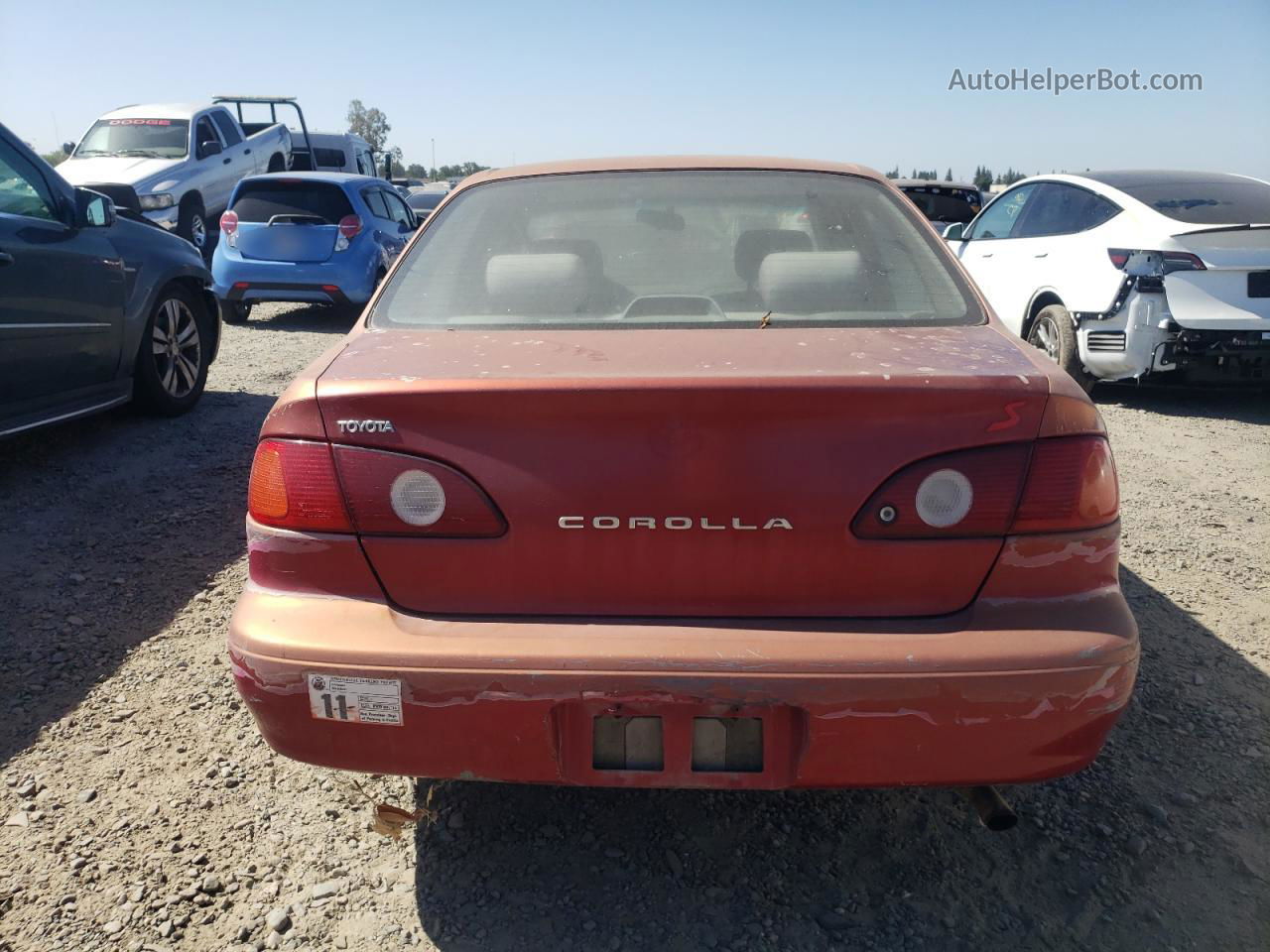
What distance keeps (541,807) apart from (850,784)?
900 mm

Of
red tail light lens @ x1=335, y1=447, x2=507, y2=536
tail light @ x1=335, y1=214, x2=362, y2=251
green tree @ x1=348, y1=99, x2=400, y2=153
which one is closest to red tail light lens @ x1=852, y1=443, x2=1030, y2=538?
red tail light lens @ x1=335, y1=447, x2=507, y2=536

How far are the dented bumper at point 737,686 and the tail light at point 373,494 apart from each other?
16 cm

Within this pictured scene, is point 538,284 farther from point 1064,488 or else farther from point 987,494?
point 1064,488

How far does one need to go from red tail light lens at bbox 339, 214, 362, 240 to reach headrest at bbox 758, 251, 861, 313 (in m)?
8.03

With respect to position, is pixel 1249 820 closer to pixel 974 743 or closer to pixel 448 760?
pixel 974 743

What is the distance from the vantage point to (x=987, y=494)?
5.91 ft

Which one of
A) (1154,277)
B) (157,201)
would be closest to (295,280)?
(157,201)

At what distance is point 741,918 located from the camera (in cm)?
206

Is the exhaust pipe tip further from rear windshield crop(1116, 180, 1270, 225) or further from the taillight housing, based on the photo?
the taillight housing

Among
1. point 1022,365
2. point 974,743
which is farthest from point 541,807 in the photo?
point 1022,365

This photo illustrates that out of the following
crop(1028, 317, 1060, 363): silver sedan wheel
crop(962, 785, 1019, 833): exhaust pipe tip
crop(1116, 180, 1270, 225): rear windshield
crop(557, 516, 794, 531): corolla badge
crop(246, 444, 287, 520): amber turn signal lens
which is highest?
crop(1116, 180, 1270, 225): rear windshield

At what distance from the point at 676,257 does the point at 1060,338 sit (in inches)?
195

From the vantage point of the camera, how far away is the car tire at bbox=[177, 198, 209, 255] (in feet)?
45.3

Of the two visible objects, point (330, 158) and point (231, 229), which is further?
point (330, 158)
